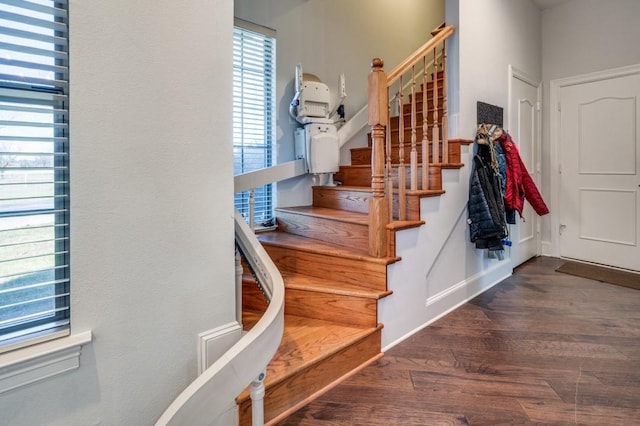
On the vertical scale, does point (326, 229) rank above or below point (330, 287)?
above

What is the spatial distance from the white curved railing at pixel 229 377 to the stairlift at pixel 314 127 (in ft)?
5.59

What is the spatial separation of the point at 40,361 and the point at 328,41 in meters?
3.19

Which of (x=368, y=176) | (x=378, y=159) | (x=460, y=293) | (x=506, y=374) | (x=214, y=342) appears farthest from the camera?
(x=368, y=176)

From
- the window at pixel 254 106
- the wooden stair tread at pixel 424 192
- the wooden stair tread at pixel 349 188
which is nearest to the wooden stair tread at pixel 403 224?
the wooden stair tread at pixel 424 192

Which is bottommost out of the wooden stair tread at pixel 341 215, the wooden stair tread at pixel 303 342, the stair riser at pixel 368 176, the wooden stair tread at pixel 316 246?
the wooden stair tread at pixel 303 342

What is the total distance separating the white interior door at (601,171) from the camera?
3457mm

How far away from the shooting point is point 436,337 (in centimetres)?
212

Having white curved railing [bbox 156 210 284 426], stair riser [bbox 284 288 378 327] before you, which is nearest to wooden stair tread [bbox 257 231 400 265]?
stair riser [bbox 284 288 378 327]

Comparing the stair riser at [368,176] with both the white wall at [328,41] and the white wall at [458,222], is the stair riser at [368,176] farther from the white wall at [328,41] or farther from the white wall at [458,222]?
the white wall at [328,41]

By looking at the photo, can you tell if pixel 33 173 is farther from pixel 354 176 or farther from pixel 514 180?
pixel 514 180

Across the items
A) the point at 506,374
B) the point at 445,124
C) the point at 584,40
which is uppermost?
the point at 584,40

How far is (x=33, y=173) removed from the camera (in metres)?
0.89

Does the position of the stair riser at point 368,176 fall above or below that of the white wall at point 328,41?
below

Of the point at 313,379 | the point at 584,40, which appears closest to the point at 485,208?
the point at 313,379
